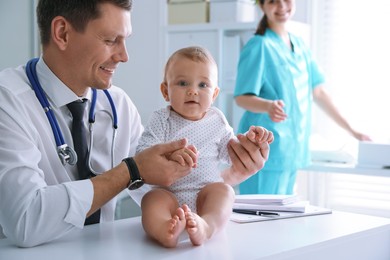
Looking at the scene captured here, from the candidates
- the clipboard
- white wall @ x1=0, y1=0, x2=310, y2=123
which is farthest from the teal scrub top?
the clipboard

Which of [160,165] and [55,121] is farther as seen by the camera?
[55,121]

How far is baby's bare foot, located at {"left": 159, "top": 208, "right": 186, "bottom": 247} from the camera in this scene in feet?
3.46

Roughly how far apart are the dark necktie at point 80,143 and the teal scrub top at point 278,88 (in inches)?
45.2

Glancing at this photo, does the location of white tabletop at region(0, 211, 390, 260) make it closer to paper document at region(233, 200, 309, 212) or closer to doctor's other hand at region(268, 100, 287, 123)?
paper document at region(233, 200, 309, 212)

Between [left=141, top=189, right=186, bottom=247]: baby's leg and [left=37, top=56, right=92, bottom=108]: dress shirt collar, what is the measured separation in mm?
365

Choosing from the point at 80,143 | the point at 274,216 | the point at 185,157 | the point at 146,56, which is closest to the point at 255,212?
the point at 274,216

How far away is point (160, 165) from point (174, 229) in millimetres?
164

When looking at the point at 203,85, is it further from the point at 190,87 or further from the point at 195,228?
the point at 195,228

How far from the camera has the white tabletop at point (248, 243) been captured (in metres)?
1.03

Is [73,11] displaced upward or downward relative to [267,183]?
upward

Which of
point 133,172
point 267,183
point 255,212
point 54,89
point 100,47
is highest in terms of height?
point 100,47

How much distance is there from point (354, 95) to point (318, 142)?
1.26 feet

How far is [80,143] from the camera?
1.40m

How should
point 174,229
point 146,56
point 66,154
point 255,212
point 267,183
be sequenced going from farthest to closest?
1. point 146,56
2. point 267,183
3. point 255,212
4. point 66,154
5. point 174,229
